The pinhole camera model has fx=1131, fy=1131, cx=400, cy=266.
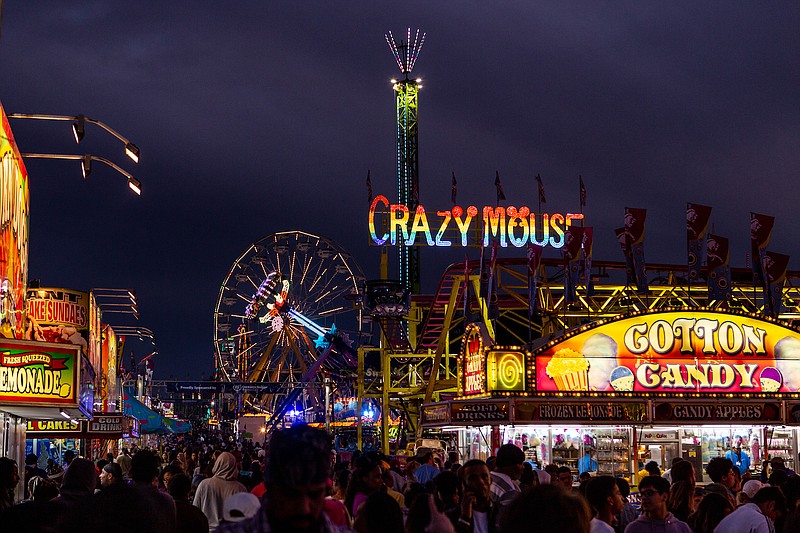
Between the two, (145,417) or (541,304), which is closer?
(541,304)

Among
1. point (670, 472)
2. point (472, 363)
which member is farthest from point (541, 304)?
point (670, 472)

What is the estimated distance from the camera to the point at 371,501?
223 inches

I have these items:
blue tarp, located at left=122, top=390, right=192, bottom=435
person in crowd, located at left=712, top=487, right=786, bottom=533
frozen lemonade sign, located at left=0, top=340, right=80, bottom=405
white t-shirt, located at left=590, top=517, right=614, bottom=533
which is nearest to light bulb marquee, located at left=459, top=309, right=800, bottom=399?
frozen lemonade sign, located at left=0, top=340, right=80, bottom=405

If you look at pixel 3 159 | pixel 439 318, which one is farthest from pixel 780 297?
pixel 3 159

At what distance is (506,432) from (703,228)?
374 inches

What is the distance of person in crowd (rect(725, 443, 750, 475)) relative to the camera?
88.4 ft

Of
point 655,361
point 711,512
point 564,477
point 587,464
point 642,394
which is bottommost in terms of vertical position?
point 587,464

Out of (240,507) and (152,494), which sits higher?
(152,494)

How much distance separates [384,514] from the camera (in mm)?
5578

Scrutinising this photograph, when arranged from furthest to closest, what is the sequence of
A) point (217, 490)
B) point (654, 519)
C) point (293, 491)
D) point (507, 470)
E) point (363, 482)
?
point (217, 490)
point (363, 482)
point (507, 470)
point (654, 519)
point (293, 491)

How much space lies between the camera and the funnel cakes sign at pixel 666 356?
28266 millimetres

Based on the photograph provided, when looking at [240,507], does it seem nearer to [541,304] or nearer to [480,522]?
[480,522]

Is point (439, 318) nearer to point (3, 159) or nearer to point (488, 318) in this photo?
point (488, 318)

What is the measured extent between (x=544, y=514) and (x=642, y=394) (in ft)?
82.0
